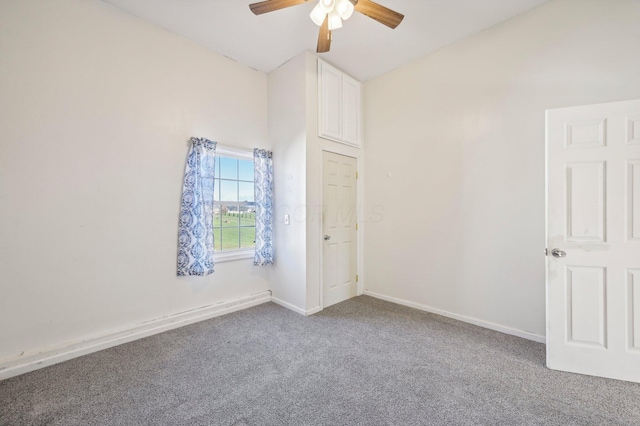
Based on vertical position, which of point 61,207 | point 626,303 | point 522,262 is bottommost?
point 626,303

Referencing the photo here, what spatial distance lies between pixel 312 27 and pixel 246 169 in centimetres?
186

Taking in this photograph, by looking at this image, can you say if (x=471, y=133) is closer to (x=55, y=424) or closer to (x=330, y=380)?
(x=330, y=380)

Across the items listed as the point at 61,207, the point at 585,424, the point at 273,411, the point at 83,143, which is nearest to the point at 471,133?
the point at 585,424

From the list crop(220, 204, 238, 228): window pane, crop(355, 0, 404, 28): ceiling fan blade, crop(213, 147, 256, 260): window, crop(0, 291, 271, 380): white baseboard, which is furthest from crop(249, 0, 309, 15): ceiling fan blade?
crop(0, 291, 271, 380): white baseboard

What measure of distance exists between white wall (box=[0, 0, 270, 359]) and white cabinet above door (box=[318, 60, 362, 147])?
52.9 inches

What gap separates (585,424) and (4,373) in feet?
13.1

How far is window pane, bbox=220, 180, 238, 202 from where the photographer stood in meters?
3.39

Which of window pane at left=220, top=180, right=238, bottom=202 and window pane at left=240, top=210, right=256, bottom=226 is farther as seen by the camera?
window pane at left=240, top=210, right=256, bottom=226

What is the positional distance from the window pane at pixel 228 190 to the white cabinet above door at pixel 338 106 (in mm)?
1325

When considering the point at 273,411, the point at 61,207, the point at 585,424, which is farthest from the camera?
the point at 61,207

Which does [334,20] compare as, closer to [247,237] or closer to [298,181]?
[298,181]

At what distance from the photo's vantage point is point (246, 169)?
3633 millimetres

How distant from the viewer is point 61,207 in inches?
89.2

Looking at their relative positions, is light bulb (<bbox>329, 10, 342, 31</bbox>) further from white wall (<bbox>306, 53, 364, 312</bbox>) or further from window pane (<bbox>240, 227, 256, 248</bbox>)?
window pane (<bbox>240, 227, 256, 248</bbox>)
